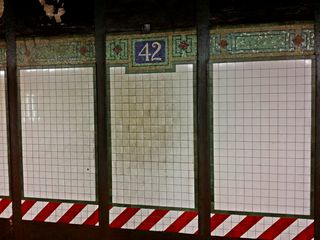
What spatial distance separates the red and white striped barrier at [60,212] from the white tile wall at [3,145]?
0.25m

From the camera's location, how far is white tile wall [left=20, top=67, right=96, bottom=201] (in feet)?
10.1

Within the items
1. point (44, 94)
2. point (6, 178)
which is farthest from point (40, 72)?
point (6, 178)

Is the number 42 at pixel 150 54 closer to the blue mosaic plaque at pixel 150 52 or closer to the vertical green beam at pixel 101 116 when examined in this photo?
the blue mosaic plaque at pixel 150 52

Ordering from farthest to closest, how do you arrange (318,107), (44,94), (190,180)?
(44,94) < (190,180) < (318,107)

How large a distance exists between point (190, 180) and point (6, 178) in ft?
5.77

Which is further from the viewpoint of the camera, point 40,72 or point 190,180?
point 40,72

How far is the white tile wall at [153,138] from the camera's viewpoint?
9.51ft

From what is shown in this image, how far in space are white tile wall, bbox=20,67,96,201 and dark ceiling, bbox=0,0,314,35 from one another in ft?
1.29

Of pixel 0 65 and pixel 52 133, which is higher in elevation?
pixel 0 65

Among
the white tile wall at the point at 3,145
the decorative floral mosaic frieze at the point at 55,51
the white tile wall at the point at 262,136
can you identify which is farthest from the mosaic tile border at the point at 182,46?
the white tile wall at the point at 3,145

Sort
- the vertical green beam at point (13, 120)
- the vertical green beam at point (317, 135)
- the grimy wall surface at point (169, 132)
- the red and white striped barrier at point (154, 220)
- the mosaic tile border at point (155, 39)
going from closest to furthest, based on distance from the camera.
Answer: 1. the vertical green beam at point (317, 135)
2. the grimy wall surface at point (169, 132)
3. the mosaic tile border at point (155, 39)
4. the red and white striped barrier at point (154, 220)
5. the vertical green beam at point (13, 120)

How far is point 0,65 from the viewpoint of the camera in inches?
127

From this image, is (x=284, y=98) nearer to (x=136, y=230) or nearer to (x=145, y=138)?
(x=145, y=138)

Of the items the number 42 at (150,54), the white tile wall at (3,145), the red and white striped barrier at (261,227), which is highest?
the number 42 at (150,54)
